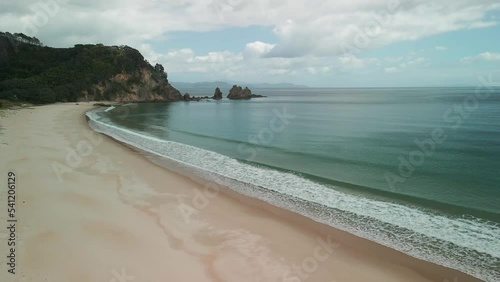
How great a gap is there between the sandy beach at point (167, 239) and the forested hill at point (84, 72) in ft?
262

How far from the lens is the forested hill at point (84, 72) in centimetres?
9469

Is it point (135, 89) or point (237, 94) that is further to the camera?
point (237, 94)

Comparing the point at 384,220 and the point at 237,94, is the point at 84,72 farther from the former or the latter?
the point at 384,220

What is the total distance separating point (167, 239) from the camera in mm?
10945

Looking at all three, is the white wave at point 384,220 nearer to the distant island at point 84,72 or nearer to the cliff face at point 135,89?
the distant island at point 84,72

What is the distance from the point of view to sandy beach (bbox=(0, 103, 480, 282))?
8930mm

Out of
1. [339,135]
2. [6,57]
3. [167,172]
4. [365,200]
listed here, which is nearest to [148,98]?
[6,57]

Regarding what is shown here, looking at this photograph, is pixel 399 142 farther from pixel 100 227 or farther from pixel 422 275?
pixel 100 227

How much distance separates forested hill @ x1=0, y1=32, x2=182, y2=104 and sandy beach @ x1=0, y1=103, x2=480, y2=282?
79.8 metres

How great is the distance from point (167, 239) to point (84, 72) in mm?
110251

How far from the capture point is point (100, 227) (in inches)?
448

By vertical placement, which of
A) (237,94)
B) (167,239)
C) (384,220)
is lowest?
(384,220)

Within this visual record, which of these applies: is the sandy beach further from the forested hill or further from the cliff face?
the cliff face

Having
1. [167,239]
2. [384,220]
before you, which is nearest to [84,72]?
[167,239]
